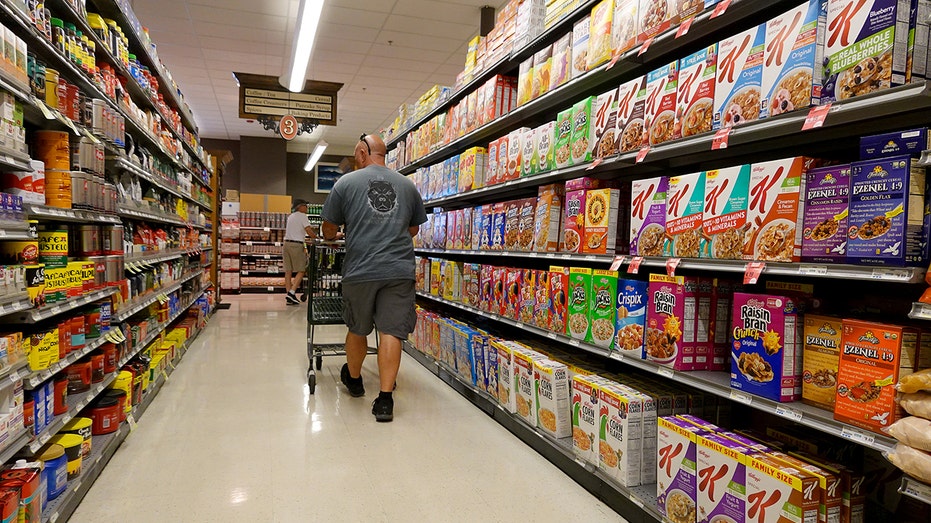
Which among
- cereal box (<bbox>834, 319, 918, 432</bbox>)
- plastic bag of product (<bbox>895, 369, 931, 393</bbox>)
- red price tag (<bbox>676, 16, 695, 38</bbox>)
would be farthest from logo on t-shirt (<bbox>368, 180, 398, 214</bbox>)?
plastic bag of product (<bbox>895, 369, 931, 393</bbox>)

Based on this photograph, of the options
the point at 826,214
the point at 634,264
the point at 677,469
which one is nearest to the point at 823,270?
the point at 826,214

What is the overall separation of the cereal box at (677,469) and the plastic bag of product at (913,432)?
619 mm

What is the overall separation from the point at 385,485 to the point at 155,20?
6731mm

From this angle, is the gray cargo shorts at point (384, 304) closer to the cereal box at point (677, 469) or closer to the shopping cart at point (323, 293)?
the shopping cart at point (323, 293)

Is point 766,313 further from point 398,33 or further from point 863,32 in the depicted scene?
point 398,33

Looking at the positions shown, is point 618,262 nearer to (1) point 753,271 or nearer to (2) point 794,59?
(1) point 753,271

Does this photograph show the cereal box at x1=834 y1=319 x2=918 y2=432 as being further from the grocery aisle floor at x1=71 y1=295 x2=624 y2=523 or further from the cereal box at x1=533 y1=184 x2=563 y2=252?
the cereal box at x1=533 y1=184 x2=563 y2=252

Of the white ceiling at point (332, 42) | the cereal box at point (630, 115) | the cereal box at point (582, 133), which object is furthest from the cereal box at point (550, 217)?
the white ceiling at point (332, 42)

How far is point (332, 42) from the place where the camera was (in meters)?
7.29

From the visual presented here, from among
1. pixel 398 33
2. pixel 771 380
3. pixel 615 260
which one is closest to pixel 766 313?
pixel 771 380

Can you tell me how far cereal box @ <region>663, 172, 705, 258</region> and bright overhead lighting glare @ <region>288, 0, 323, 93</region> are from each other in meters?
4.00

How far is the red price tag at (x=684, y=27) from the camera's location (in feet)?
6.52

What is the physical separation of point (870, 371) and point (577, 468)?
142 cm

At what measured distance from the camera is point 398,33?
693 centimetres
